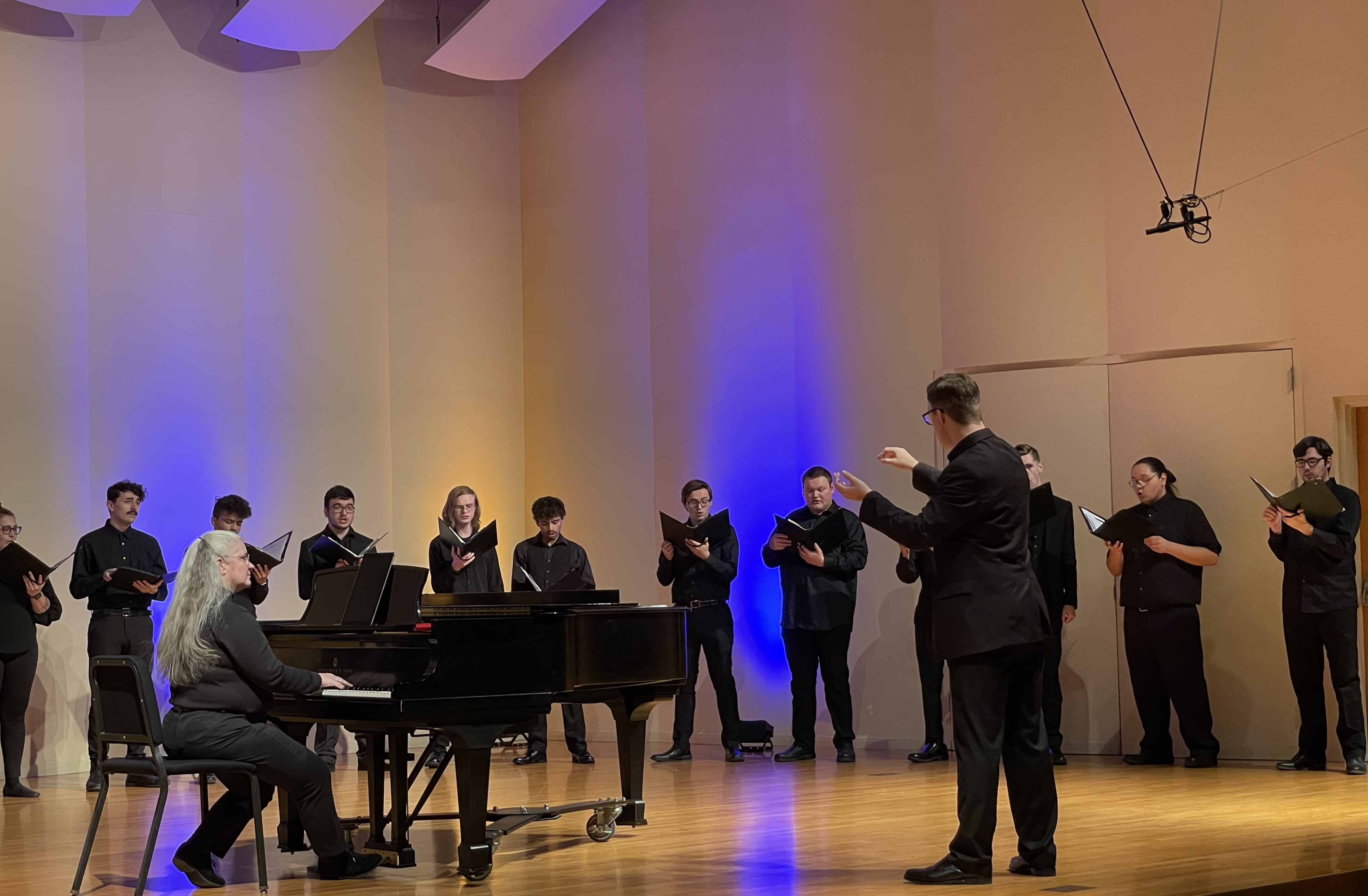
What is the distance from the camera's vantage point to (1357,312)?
23.0 ft

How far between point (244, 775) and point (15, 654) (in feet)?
10.1

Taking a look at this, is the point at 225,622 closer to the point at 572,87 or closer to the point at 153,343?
the point at 153,343

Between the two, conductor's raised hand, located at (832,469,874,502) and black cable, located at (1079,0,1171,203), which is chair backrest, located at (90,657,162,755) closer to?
conductor's raised hand, located at (832,469,874,502)

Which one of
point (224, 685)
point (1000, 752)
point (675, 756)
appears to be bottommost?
point (675, 756)

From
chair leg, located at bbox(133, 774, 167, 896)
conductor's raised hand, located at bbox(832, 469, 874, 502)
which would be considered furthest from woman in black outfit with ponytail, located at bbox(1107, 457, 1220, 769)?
chair leg, located at bbox(133, 774, 167, 896)

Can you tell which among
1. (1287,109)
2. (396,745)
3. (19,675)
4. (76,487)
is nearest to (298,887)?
(396,745)

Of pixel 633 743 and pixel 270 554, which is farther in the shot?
pixel 270 554

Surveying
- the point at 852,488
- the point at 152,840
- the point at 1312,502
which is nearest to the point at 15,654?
the point at 152,840

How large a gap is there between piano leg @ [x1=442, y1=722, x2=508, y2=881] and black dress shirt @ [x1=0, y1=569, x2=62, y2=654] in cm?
356

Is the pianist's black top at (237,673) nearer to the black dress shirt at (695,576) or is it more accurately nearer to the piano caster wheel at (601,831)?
the piano caster wheel at (601,831)

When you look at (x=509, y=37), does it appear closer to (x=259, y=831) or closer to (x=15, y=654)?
(x=15, y=654)

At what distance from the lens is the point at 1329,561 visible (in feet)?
22.1

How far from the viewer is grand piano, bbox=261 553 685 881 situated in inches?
175

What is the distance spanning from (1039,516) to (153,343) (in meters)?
5.07
